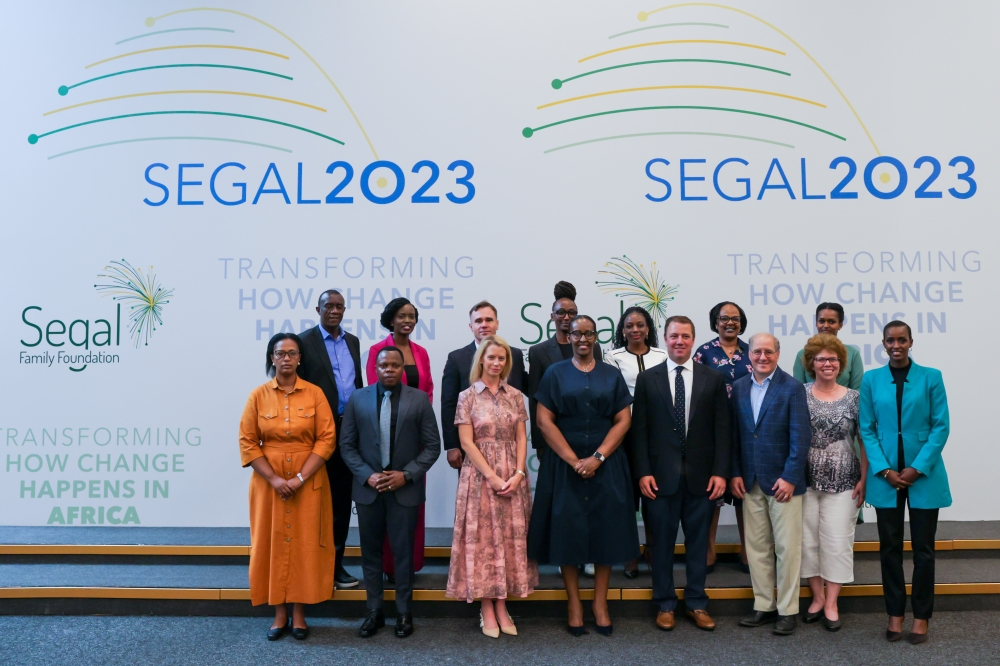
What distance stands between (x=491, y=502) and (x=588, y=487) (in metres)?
0.48

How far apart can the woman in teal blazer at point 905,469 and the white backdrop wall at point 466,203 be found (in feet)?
6.12

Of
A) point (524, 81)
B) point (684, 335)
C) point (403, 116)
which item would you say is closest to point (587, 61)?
point (524, 81)

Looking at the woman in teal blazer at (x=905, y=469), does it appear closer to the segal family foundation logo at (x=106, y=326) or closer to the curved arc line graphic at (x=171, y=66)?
the curved arc line graphic at (x=171, y=66)

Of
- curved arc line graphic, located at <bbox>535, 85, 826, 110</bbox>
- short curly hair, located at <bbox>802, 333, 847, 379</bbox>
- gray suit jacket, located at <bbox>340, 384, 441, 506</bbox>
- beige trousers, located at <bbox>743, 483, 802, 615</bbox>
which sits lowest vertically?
beige trousers, located at <bbox>743, 483, 802, 615</bbox>

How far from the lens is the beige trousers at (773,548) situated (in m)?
3.49

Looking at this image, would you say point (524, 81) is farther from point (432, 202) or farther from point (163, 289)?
point (163, 289)

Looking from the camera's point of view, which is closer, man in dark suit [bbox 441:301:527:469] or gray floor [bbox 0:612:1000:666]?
gray floor [bbox 0:612:1000:666]

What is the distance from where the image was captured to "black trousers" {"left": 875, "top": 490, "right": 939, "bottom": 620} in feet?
10.9

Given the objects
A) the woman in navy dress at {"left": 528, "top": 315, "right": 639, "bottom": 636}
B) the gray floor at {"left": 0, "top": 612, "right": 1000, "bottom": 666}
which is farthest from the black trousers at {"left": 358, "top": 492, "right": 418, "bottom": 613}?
the woman in navy dress at {"left": 528, "top": 315, "right": 639, "bottom": 636}

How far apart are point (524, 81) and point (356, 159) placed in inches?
54.6

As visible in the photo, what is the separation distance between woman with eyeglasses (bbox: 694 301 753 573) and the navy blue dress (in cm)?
74

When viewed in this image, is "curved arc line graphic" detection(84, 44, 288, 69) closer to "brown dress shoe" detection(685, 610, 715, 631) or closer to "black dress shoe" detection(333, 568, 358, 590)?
"black dress shoe" detection(333, 568, 358, 590)

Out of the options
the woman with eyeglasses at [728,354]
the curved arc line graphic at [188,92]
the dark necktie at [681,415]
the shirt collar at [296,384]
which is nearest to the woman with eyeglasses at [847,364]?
the woman with eyeglasses at [728,354]

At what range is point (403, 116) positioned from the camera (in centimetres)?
540
